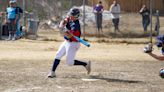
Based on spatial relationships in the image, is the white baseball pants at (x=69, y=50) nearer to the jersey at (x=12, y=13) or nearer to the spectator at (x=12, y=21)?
the spectator at (x=12, y=21)

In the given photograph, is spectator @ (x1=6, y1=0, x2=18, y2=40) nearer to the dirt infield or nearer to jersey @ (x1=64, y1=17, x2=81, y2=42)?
the dirt infield

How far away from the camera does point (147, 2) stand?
3256cm

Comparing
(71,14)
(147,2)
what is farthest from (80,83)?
(147,2)

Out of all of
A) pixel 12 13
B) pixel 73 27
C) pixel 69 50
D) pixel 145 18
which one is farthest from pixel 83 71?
pixel 145 18

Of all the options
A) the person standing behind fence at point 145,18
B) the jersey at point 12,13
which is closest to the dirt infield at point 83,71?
the jersey at point 12,13

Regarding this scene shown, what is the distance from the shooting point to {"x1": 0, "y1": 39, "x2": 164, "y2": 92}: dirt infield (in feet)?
40.2

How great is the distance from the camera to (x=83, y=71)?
15055 millimetres

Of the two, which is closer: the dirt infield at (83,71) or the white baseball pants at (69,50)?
the dirt infield at (83,71)

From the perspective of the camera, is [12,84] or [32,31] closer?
[12,84]

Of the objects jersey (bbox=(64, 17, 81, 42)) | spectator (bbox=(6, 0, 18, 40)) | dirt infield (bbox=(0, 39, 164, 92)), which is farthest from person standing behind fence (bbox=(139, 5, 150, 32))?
jersey (bbox=(64, 17, 81, 42))

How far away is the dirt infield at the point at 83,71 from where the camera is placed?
40.2 feet

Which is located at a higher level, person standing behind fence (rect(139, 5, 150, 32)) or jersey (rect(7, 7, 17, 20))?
jersey (rect(7, 7, 17, 20))

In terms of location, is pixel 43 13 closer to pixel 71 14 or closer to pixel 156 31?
pixel 156 31

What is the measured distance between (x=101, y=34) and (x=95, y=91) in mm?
14930
